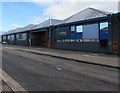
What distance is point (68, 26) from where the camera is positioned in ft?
84.6

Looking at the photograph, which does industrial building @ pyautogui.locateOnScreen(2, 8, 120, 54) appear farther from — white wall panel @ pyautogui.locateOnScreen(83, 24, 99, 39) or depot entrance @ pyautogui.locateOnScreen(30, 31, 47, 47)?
depot entrance @ pyautogui.locateOnScreen(30, 31, 47, 47)

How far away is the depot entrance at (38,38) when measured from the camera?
41.9 m

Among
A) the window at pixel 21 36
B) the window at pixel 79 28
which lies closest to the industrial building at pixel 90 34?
the window at pixel 79 28

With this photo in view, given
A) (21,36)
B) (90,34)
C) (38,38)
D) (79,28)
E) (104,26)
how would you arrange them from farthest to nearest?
(21,36)
(38,38)
(79,28)
(90,34)
(104,26)

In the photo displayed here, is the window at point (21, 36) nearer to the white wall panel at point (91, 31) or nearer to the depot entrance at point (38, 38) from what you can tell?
the depot entrance at point (38, 38)

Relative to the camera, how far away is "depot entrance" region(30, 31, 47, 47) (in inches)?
1651

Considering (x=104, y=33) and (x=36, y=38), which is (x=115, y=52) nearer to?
(x=104, y=33)

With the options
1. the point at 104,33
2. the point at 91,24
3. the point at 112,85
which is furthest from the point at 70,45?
the point at 112,85

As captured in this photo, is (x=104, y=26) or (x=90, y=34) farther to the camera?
(x=90, y=34)

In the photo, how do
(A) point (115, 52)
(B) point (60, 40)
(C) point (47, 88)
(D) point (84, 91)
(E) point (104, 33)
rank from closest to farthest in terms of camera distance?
(D) point (84, 91) < (C) point (47, 88) < (A) point (115, 52) < (E) point (104, 33) < (B) point (60, 40)

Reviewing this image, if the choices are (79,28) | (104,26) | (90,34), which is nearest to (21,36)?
(79,28)

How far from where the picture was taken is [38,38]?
43.3m

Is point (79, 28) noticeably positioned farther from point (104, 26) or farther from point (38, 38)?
point (38, 38)

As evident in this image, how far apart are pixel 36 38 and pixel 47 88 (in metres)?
38.6
